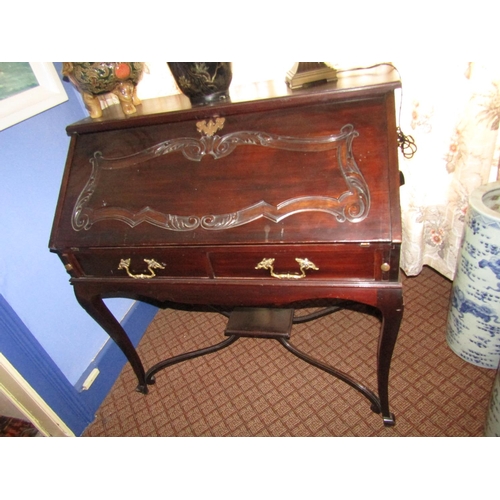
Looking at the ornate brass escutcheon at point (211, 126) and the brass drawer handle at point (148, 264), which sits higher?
the ornate brass escutcheon at point (211, 126)

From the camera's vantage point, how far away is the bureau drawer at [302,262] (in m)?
0.89

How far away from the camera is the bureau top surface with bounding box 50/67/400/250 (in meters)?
0.89

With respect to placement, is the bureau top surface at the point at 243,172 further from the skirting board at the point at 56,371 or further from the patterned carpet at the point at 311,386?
the patterned carpet at the point at 311,386

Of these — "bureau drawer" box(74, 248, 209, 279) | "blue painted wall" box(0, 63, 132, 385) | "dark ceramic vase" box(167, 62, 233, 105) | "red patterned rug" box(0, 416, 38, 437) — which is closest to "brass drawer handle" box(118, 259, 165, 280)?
"bureau drawer" box(74, 248, 209, 279)

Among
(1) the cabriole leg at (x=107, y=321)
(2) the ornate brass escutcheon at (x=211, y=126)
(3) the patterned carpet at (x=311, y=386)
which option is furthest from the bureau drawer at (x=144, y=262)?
(3) the patterned carpet at (x=311, y=386)

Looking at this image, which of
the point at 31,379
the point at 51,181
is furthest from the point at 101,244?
the point at 31,379

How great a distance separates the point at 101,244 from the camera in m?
1.06

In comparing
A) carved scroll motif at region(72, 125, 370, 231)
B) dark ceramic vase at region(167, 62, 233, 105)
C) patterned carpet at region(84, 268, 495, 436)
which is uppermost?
dark ceramic vase at region(167, 62, 233, 105)

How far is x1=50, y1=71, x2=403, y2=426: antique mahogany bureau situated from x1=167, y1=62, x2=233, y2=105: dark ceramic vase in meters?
0.06

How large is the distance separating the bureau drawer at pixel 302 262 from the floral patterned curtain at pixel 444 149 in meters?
0.85

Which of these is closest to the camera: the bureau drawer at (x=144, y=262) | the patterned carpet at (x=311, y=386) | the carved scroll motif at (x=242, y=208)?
the carved scroll motif at (x=242, y=208)

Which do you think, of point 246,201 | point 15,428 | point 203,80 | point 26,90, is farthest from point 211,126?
point 15,428

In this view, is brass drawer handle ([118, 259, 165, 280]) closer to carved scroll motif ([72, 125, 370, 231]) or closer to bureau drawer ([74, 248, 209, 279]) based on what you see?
bureau drawer ([74, 248, 209, 279])
